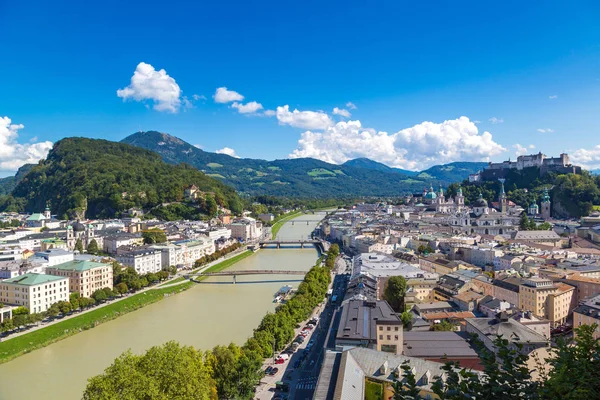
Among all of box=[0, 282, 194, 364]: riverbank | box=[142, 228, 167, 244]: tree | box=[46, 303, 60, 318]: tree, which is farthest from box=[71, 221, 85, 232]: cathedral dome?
box=[46, 303, 60, 318]: tree

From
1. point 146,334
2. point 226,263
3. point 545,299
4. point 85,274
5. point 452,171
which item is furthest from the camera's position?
point 452,171

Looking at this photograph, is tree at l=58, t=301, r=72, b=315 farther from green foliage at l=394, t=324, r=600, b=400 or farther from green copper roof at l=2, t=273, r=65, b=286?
green foliage at l=394, t=324, r=600, b=400

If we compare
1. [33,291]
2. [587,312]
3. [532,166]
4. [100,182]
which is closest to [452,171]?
[532,166]

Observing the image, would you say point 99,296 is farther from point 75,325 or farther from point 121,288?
point 75,325

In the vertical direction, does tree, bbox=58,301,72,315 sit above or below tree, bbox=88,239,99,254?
below

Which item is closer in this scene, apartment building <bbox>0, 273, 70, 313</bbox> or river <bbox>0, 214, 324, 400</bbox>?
river <bbox>0, 214, 324, 400</bbox>

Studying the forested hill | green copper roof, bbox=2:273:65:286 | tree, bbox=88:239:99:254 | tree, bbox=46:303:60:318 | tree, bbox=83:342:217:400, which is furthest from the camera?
the forested hill

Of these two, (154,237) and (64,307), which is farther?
(154,237)
